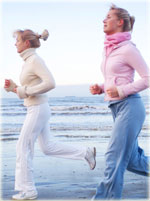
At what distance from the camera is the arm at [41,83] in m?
4.14

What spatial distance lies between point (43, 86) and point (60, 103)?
14.2 meters

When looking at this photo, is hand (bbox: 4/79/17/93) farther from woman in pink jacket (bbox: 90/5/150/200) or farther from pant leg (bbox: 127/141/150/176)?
pant leg (bbox: 127/141/150/176)

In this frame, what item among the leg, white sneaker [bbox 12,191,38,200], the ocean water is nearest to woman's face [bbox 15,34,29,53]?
the leg

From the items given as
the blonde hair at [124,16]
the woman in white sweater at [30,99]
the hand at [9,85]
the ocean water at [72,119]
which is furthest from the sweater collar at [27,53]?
the ocean water at [72,119]

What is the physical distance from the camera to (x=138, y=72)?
3727 millimetres

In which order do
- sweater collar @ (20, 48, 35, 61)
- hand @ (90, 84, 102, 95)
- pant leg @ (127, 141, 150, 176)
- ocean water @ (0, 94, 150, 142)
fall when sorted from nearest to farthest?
pant leg @ (127, 141, 150, 176), hand @ (90, 84, 102, 95), sweater collar @ (20, 48, 35, 61), ocean water @ (0, 94, 150, 142)

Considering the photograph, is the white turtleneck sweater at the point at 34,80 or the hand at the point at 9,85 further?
the hand at the point at 9,85

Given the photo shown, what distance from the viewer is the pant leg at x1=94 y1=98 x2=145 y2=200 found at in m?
3.71

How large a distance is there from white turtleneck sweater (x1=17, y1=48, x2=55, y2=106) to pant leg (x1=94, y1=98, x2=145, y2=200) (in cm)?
75

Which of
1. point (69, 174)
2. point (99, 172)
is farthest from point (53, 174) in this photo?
point (99, 172)

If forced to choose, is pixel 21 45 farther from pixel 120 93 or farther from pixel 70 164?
pixel 70 164

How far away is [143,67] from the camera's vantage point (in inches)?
146

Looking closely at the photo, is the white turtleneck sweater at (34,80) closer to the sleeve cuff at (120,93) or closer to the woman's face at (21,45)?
the woman's face at (21,45)

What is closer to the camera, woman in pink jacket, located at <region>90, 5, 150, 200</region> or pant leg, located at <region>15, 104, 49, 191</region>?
woman in pink jacket, located at <region>90, 5, 150, 200</region>
